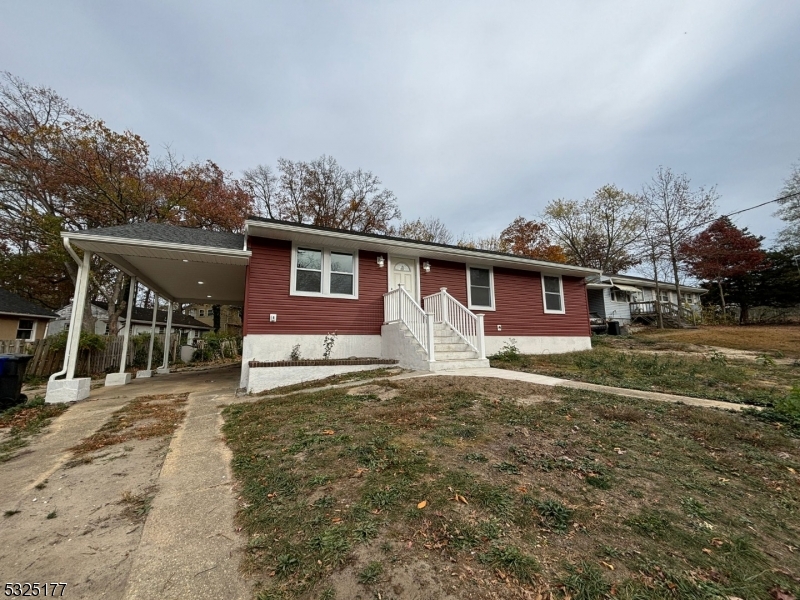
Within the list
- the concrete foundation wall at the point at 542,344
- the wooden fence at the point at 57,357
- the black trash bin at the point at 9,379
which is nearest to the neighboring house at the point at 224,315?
the wooden fence at the point at 57,357

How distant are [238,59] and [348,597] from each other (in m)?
15.1

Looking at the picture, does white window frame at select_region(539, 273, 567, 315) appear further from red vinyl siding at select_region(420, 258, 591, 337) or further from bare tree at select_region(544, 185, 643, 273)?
bare tree at select_region(544, 185, 643, 273)

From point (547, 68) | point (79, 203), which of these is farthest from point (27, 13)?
point (547, 68)

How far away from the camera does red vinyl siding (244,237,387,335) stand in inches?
314

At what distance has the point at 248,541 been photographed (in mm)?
1930

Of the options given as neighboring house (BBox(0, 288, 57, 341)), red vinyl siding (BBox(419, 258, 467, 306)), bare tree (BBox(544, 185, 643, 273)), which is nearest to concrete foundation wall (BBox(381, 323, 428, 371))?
red vinyl siding (BBox(419, 258, 467, 306))

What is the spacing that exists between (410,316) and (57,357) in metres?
13.2

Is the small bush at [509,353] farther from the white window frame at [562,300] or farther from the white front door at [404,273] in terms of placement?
the white front door at [404,273]

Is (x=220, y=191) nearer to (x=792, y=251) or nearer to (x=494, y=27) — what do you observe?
(x=494, y=27)

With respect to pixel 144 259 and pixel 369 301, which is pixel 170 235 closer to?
pixel 144 259

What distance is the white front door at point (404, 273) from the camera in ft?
31.8

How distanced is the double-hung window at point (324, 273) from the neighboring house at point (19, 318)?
16046 mm

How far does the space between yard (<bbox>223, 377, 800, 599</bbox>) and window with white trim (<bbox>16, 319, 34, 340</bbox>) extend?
2052 centimetres

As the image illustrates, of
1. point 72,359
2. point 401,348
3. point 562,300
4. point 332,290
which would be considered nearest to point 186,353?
point 72,359
